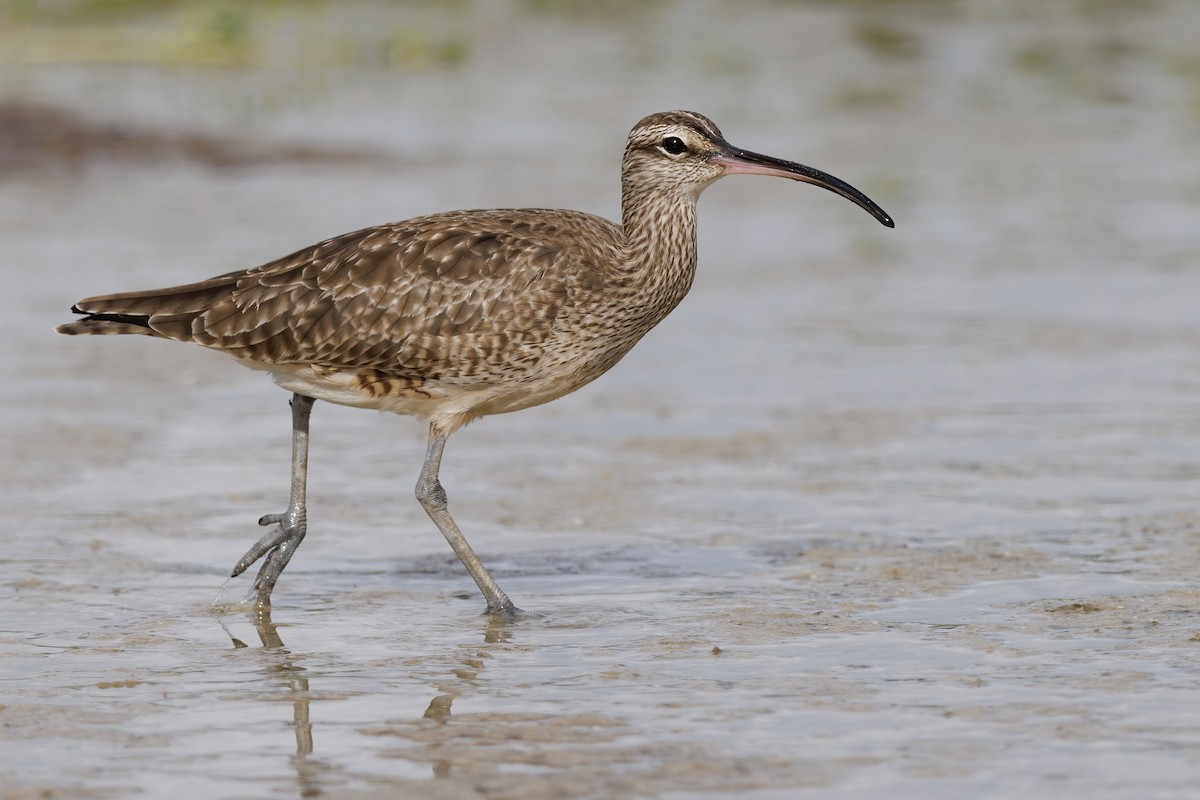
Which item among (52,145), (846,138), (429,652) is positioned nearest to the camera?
(429,652)

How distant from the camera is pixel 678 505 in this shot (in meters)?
9.86

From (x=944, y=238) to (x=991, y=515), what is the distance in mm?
7489

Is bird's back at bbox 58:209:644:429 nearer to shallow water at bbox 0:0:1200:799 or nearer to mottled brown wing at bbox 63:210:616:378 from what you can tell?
mottled brown wing at bbox 63:210:616:378

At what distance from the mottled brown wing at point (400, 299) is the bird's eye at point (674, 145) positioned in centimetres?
43

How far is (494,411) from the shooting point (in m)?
8.61

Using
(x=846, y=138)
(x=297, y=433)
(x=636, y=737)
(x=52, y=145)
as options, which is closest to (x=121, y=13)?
(x=52, y=145)

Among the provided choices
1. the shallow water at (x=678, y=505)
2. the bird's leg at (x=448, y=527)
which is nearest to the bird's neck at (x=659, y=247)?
the bird's leg at (x=448, y=527)

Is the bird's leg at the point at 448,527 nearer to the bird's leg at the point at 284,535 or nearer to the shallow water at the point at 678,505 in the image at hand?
the shallow water at the point at 678,505

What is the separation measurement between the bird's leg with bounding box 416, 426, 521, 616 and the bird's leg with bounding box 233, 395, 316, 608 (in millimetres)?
476

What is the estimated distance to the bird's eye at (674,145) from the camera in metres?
8.70

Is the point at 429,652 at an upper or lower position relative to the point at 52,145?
lower

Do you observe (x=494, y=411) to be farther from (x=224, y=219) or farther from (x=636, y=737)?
(x=224, y=219)

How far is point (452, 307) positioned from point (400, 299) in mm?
227

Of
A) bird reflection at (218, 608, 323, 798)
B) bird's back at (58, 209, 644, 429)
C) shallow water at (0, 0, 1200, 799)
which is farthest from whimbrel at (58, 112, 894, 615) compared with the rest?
shallow water at (0, 0, 1200, 799)
